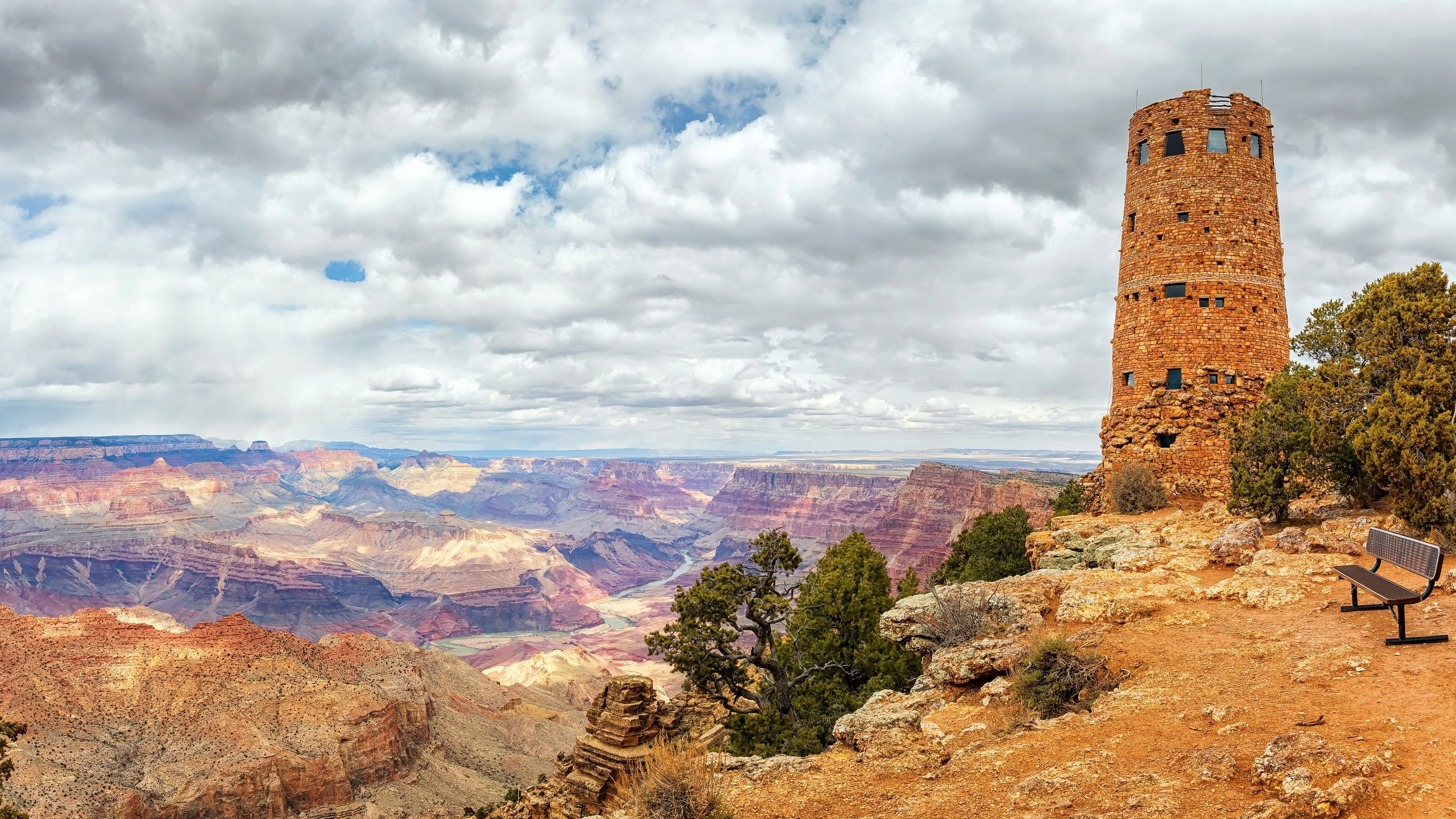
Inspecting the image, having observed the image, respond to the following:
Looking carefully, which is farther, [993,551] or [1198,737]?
[993,551]

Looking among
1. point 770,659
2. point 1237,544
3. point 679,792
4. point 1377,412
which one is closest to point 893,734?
point 679,792

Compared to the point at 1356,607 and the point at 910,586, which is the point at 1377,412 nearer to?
the point at 1356,607

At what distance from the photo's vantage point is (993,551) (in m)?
39.9

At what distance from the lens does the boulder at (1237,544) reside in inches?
661

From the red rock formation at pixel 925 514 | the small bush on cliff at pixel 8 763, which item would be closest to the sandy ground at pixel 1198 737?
the small bush on cliff at pixel 8 763

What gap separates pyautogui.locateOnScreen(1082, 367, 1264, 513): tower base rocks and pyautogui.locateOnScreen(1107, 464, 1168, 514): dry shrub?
58cm

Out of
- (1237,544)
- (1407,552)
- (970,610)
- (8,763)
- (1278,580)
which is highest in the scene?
(1407,552)

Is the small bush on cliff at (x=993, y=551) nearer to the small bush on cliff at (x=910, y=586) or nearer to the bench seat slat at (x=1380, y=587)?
the small bush on cliff at (x=910, y=586)

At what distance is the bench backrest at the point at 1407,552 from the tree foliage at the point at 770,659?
12.3 metres

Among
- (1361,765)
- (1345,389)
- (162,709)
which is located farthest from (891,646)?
(162,709)

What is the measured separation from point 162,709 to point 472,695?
37608 millimetres

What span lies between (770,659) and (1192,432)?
18847 millimetres

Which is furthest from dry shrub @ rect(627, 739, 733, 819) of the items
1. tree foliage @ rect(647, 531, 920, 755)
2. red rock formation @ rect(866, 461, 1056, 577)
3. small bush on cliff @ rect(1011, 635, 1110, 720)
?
red rock formation @ rect(866, 461, 1056, 577)

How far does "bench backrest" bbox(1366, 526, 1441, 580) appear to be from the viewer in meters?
10.7
